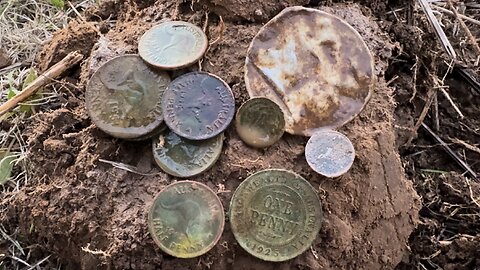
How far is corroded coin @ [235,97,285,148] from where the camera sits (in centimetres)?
245

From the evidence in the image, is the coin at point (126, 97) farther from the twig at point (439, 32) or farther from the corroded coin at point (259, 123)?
the twig at point (439, 32)

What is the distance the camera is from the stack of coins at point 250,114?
2.35 metres

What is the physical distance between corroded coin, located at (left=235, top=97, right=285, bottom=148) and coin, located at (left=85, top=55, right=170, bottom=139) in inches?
10.0

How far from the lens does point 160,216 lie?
234cm

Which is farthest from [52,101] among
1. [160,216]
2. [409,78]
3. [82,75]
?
[409,78]

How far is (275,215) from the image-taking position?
237 cm

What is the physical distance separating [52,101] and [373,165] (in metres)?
1.11

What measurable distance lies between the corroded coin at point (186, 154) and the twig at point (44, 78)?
50 centimetres

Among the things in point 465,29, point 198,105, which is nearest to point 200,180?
point 198,105

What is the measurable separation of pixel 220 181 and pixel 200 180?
2.4 inches

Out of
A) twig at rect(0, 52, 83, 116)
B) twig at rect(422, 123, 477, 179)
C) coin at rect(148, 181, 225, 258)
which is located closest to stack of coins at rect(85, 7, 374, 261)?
coin at rect(148, 181, 225, 258)

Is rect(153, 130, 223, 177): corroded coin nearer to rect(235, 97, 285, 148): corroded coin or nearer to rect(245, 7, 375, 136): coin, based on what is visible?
rect(235, 97, 285, 148): corroded coin

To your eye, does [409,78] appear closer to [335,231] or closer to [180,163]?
[335,231]

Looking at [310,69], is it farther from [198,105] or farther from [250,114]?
[198,105]
